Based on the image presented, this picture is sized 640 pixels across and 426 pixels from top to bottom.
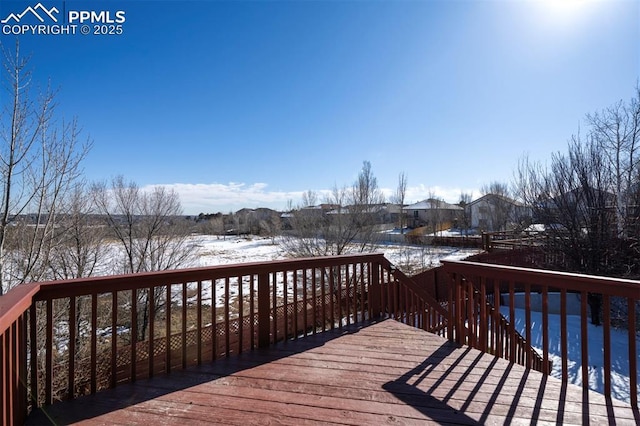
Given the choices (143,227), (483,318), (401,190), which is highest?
(401,190)

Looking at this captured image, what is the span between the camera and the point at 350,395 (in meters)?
2.10

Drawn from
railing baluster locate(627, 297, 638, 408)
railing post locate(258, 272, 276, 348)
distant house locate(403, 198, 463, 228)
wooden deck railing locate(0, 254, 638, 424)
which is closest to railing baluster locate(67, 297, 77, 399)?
wooden deck railing locate(0, 254, 638, 424)

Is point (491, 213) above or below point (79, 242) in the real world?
above

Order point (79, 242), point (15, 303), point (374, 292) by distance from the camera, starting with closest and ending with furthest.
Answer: point (15, 303), point (374, 292), point (79, 242)

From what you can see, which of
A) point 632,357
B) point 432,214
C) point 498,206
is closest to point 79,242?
point 632,357

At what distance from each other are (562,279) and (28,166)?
7113mm

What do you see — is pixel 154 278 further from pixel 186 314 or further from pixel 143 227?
pixel 143 227

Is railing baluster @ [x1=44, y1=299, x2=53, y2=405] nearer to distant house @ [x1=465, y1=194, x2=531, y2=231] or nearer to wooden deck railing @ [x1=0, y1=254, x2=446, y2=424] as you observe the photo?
wooden deck railing @ [x1=0, y1=254, x2=446, y2=424]

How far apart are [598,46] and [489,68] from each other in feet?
6.75

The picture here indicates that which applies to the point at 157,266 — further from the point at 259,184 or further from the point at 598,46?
the point at 598,46

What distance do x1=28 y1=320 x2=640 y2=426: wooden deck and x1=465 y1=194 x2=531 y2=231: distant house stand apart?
21.7 meters

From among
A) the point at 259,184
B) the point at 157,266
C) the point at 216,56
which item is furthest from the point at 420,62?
the point at 259,184

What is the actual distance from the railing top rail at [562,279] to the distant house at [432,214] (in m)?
27.1

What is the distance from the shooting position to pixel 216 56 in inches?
248
